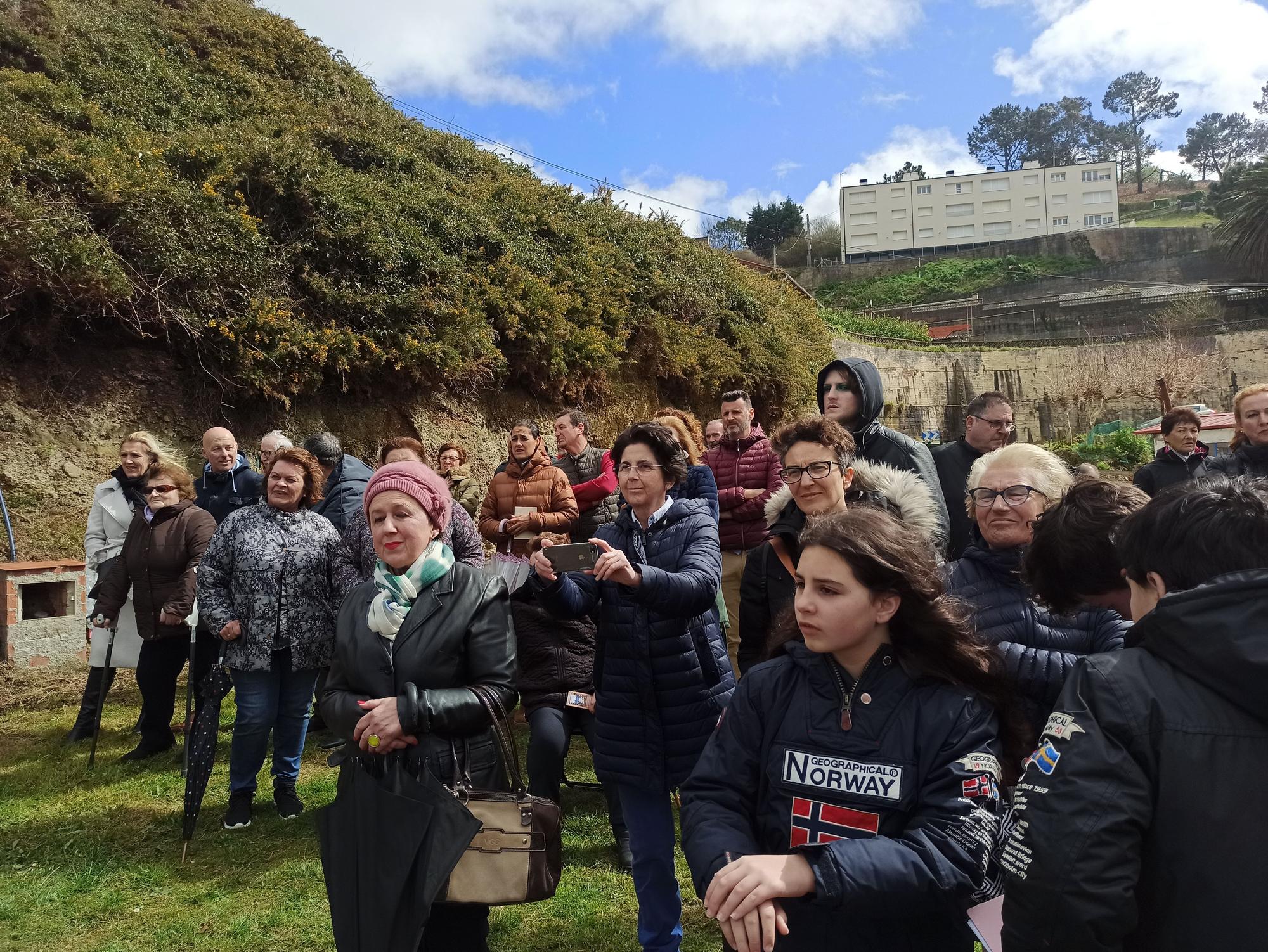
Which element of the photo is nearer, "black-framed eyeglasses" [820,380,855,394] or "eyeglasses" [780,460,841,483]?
"eyeglasses" [780,460,841,483]

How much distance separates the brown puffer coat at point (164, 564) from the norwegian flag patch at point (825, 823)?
16.2 feet

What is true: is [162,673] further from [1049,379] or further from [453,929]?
[1049,379]

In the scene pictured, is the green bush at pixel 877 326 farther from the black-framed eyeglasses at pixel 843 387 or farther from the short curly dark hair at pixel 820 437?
the short curly dark hair at pixel 820 437

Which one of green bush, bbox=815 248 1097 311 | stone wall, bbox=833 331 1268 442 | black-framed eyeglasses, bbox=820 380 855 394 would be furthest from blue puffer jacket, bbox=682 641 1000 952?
green bush, bbox=815 248 1097 311

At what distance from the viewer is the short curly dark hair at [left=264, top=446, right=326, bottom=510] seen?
494cm

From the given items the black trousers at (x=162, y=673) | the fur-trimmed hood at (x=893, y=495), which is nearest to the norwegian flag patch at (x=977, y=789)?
the fur-trimmed hood at (x=893, y=495)

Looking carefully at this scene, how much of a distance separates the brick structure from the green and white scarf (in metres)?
6.16

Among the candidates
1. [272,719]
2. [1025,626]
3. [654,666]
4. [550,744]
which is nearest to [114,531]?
[272,719]

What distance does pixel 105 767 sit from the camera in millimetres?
5629

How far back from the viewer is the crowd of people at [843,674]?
1347 millimetres

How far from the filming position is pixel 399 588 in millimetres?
2867

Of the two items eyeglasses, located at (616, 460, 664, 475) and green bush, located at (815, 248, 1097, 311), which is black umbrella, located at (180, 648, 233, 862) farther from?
green bush, located at (815, 248, 1097, 311)

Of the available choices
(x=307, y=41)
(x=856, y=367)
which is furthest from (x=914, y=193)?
(x=856, y=367)

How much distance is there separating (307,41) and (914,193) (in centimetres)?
6684
